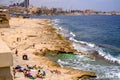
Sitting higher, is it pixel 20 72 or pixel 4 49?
pixel 4 49

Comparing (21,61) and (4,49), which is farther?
(21,61)

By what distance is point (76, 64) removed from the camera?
31703 millimetres

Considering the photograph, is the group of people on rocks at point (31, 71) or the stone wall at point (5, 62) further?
the group of people on rocks at point (31, 71)

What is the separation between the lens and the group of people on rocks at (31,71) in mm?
23484

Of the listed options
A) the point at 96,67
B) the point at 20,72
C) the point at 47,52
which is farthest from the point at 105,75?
the point at 47,52

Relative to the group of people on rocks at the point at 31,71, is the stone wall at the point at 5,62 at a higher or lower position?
higher

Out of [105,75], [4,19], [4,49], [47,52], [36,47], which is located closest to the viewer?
[4,49]

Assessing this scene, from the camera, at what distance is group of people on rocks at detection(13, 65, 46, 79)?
23.5 m

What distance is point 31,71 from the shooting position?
24641 millimetres

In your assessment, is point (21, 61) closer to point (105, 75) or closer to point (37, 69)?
point (37, 69)

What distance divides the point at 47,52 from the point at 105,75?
1295cm

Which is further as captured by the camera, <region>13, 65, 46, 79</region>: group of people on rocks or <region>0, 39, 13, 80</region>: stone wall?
<region>13, 65, 46, 79</region>: group of people on rocks

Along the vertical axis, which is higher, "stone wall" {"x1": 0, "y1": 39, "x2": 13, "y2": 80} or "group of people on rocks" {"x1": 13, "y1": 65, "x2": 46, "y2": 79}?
"stone wall" {"x1": 0, "y1": 39, "x2": 13, "y2": 80}

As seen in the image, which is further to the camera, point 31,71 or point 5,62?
point 31,71
